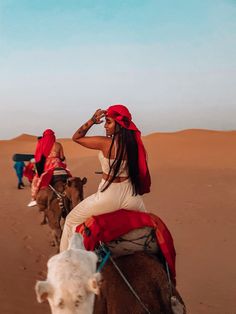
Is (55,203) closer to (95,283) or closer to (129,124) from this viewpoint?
(129,124)

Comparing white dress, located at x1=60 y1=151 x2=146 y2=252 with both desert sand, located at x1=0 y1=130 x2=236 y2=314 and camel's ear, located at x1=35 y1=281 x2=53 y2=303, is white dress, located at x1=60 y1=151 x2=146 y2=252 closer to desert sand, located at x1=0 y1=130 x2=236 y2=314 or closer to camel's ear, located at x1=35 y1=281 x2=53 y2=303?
camel's ear, located at x1=35 y1=281 x2=53 y2=303

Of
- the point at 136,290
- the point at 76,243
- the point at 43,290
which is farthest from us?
the point at 136,290

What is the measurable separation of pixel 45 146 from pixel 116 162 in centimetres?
550

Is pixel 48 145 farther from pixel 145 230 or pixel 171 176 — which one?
pixel 171 176

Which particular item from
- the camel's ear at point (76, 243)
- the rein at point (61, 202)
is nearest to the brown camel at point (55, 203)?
the rein at point (61, 202)

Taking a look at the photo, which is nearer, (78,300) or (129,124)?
(78,300)

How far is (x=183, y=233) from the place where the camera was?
12.8 meters

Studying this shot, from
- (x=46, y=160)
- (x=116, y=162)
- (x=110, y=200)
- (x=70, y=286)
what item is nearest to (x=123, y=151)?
(x=116, y=162)

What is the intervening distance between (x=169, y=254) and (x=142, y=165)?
0.83 m

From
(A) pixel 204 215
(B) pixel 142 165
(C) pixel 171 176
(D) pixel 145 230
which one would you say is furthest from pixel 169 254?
(C) pixel 171 176

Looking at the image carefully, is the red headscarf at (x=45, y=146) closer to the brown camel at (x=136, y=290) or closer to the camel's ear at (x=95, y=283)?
the brown camel at (x=136, y=290)

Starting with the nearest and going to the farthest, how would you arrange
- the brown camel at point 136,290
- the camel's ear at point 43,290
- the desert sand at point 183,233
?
the camel's ear at point 43,290 < the brown camel at point 136,290 < the desert sand at point 183,233

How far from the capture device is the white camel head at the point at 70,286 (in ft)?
7.02

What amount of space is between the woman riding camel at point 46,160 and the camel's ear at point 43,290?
706cm
